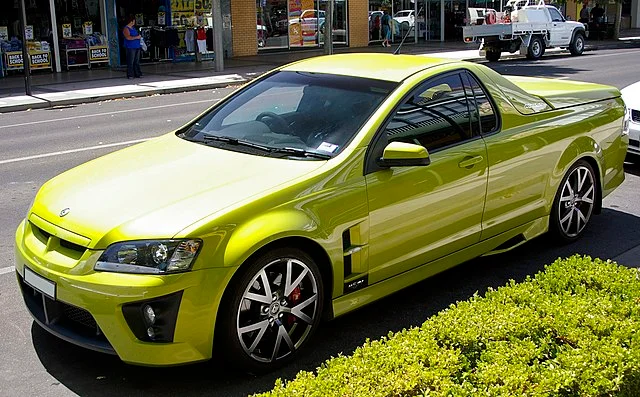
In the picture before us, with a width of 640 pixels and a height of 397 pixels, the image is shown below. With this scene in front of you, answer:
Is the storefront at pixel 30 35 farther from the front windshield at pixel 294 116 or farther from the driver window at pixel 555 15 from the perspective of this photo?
the front windshield at pixel 294 116

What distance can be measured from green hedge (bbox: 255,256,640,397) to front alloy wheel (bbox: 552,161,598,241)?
2462 mm

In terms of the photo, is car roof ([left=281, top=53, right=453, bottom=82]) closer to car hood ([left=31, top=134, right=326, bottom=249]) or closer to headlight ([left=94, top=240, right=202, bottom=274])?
car hood ([left=31, top=134, right=326, bottom=249])

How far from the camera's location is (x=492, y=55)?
93.2 ft

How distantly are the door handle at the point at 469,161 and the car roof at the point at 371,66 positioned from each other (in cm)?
69

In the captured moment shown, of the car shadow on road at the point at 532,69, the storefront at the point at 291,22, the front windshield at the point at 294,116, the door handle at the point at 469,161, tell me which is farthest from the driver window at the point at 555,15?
the front windshield at the point at 294,116

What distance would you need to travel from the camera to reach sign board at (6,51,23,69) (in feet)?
74.0

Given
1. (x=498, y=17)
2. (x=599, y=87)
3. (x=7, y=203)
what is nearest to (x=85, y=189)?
(x=7, y=203)

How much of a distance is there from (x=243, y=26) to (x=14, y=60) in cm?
899

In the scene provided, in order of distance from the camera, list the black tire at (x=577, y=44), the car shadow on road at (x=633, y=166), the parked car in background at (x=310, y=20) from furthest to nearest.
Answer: the parked car in background at (x=310, y=20) → the black tire at (x=577, y=44) → the car shadow on road at (x=633, y=166)

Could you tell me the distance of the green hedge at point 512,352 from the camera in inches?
117

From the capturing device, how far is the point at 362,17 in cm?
3281

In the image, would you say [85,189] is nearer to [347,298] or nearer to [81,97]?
[347,298]

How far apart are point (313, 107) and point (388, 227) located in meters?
1.00

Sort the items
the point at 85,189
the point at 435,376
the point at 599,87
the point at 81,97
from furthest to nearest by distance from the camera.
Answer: the point at 81,97 → the point at 599,87 → the point at 85,189 → the point at 435,376
